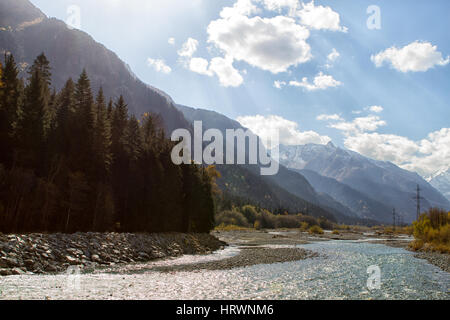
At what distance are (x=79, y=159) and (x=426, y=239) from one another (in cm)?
6077

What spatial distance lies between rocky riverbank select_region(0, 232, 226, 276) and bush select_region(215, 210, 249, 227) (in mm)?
108356

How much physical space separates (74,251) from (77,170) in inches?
652

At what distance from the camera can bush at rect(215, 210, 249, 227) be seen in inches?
6001

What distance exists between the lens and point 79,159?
43406mm

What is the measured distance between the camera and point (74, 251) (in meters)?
28.8

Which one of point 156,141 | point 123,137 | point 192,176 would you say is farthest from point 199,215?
point 123,137

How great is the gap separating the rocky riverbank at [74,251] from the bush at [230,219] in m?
108

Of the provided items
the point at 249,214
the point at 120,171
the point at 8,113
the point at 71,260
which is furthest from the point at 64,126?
the point at 249,214

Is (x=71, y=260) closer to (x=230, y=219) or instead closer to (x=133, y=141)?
(x=133, y=141)

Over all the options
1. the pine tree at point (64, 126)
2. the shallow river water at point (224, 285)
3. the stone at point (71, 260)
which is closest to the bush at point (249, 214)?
the pine tree at point (64, 126)

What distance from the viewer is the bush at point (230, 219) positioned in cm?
15244

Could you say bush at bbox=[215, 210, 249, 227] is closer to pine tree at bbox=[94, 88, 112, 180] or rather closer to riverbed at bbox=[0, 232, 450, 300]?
pine tree at bbox=[94, 88, 112, 180]

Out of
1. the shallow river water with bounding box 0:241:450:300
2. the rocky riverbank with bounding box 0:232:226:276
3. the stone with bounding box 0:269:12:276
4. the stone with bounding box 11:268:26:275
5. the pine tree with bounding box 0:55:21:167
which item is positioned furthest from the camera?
the pine tree with bounding box 0:55:21:167

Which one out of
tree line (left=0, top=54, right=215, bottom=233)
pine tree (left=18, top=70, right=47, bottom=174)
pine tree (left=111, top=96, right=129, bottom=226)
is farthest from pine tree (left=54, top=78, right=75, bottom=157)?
pine tree (left=111, top=96, right=129, bottom=226)
